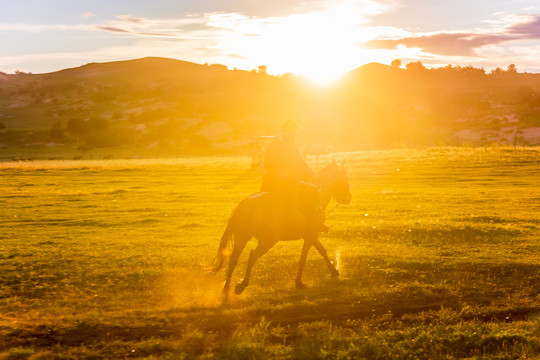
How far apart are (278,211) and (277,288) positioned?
6.75 ft

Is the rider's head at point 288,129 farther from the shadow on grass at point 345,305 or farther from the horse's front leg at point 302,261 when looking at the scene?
the shadow on grass at point 345,305

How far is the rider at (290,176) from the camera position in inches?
431

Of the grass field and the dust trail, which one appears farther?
the dust trail

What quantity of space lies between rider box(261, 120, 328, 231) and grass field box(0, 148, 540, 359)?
6.47 ft

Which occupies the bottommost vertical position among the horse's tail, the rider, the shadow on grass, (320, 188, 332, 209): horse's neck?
the shadow on grass

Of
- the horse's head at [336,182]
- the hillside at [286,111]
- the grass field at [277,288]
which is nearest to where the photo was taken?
the grass field at [277,288]

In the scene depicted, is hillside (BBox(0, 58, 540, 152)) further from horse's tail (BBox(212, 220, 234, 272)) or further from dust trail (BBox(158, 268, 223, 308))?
horse's tail (BBox(212, 220, 234, 272))

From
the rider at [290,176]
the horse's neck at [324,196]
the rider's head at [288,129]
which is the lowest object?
the horse's neck at [324,196]

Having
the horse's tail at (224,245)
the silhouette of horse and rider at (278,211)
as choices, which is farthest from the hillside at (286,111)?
the horse's tail at (224,245)

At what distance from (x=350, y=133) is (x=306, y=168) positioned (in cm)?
10855

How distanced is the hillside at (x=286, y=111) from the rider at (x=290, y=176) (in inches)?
3043

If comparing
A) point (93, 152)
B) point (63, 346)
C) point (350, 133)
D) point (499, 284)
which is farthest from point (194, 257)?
point (350, 133)

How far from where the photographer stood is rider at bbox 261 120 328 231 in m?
11.0

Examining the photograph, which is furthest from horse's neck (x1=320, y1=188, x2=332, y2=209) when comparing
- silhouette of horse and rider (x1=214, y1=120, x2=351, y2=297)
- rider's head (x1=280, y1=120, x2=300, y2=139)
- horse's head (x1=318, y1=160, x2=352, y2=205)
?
rider's head (x1=280, y1=120, x2=300, y2=139)
